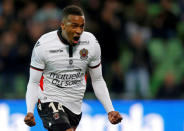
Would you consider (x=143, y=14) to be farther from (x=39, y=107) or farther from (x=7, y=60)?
(x=39, y=107)

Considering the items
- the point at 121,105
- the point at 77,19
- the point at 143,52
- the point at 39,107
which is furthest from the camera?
the point at 143,52

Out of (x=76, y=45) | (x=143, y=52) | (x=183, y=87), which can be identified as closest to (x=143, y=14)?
(x=143, y=52)

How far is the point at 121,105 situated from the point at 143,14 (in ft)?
7.24

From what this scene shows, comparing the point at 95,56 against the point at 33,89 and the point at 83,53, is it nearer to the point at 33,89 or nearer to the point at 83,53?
the point at 83,53

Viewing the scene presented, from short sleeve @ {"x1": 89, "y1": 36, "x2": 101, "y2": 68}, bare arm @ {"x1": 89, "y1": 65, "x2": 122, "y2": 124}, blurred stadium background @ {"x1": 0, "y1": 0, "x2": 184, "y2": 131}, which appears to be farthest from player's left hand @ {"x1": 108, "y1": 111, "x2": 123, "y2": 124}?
blurred stadium background @ {"x1": 0, "y1": 0, "x2": 184, "y2": 131}

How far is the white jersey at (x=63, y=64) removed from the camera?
224 inches

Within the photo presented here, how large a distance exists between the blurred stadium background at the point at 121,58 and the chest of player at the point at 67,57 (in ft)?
10.9

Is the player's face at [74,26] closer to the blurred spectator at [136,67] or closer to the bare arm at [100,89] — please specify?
the bare arm at [100,89]

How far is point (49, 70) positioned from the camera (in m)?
5.78

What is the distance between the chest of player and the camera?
18.7ft

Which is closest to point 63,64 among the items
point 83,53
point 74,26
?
point 83,53

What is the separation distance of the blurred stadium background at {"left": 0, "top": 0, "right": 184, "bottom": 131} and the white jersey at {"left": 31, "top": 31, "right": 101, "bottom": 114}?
3.20 m

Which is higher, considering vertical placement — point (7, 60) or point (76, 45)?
point (76, 45)

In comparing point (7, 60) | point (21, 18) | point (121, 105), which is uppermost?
point (21, 18)
